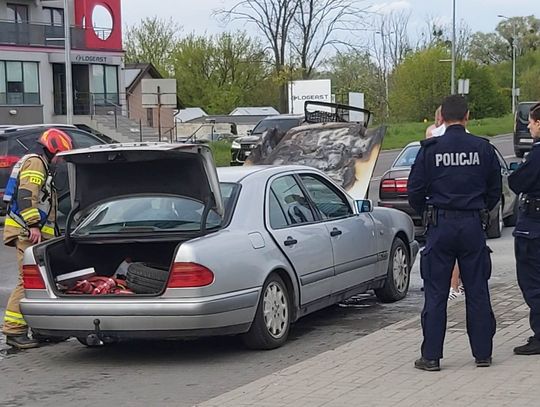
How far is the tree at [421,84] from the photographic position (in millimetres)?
68750

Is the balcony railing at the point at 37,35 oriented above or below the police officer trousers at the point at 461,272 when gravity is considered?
above

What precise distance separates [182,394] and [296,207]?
7.86 ft

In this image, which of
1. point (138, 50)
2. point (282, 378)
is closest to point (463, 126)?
point (282, 378)

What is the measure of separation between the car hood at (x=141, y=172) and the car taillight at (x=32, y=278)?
2.38ft

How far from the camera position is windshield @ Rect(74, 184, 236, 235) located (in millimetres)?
7531

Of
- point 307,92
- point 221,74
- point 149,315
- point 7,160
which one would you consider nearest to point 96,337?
point 149,315

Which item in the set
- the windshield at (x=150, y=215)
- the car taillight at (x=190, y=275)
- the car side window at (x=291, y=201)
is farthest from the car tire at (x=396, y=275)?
the car taillight at (x=190, y=275)

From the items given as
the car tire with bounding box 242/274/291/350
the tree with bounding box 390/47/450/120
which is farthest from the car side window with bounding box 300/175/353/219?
the tree with bounding box 390/47/450/120

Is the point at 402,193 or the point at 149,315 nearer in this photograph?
the point at 149,315

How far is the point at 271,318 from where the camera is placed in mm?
7508

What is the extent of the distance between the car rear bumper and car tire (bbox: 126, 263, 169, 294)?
36 centimetres

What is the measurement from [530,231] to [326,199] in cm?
268

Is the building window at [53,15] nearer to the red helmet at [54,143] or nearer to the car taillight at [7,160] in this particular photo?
the car taillight at [7,160]

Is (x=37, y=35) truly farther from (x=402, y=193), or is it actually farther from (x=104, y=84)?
(x=402, y=193)
